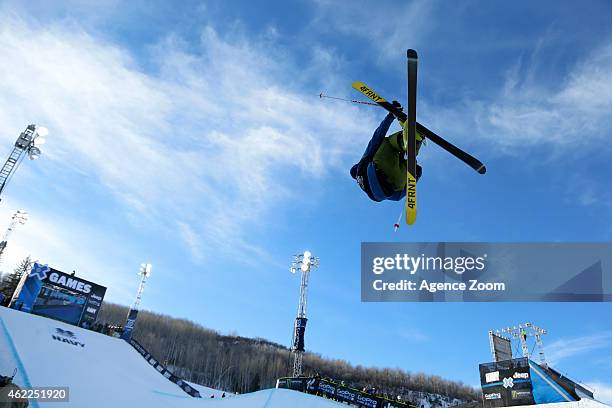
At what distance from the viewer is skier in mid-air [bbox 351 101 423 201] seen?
28.9 feet

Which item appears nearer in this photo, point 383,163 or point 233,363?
point 383,163

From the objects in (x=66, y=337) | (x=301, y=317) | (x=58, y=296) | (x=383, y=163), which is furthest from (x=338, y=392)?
(x=58, y=296)

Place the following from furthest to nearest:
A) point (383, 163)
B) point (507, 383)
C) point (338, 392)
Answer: point (338, 392)
point (507, 383)
point (383, 163)

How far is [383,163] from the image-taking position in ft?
29.0

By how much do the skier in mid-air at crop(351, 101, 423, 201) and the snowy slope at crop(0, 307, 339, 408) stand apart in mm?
14640

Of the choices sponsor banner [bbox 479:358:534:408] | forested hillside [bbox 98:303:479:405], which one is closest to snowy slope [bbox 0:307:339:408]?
sponsor banner [bbox 479:358:534:408]

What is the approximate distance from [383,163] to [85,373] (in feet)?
67.4

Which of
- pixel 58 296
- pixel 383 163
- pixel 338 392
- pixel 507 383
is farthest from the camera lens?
pixel 58 296

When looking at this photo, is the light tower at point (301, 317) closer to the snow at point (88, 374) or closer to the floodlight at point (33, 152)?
the snow at point (88, 374)

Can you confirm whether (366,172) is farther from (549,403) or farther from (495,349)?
(495,349)

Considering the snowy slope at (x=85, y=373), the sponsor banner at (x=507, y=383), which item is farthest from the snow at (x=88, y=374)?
the sponsor banner at (x=507, y=383)

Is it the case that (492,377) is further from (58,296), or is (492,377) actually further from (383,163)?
(58,296)

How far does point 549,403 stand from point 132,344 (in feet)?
105

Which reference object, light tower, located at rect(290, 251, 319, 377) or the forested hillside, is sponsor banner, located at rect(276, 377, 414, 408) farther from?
the forested hillside
